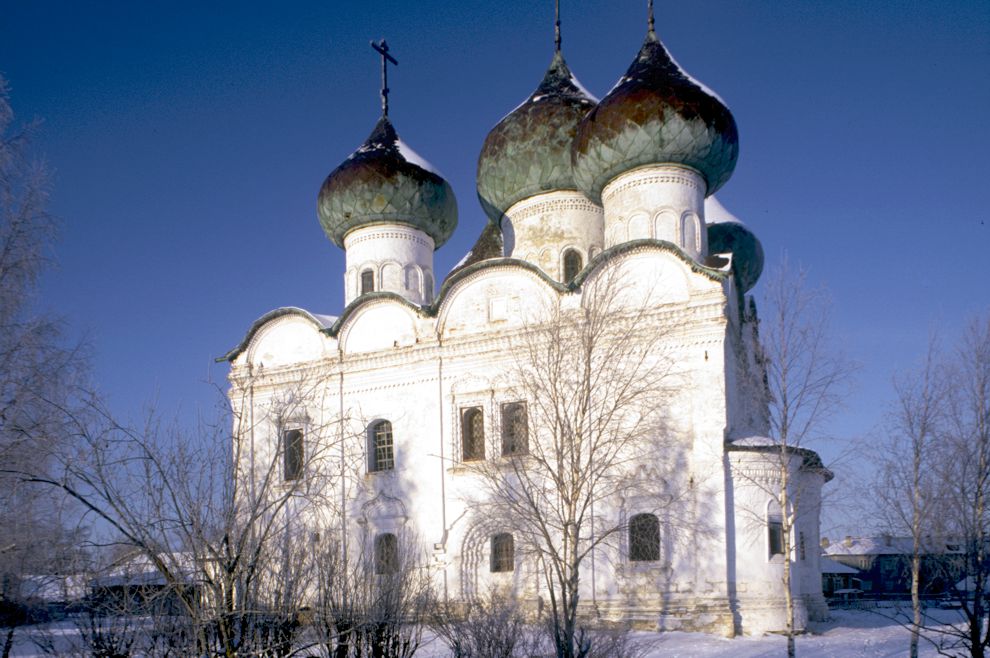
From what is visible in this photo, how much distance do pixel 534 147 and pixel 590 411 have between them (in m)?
5.89

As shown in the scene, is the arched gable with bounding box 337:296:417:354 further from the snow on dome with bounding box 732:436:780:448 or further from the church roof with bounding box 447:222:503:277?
the snow on dome with bounding box 732:436:780:448

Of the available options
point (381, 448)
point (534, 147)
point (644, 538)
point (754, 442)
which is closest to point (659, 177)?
point (534, 147)

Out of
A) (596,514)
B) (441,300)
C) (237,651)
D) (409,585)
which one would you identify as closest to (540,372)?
(596,514)

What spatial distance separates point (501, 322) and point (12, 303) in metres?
7.55

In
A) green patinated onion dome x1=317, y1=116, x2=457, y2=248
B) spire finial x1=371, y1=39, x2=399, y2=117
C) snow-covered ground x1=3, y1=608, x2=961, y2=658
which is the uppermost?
spire finial x1=371, y1=39, x2=399, y2=117

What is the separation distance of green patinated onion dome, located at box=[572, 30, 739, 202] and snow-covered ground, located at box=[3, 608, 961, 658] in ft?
23.0

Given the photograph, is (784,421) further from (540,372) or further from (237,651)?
(237,651)

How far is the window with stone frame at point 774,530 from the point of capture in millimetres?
12961

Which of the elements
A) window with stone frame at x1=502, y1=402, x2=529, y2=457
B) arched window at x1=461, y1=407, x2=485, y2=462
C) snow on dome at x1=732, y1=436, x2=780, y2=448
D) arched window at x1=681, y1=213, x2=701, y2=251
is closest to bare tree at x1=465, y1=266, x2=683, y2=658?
window with stone frame at x1=502, y1=402, x2=529, y2=457

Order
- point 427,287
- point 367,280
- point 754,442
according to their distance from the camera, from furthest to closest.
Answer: point 427,287, point 367,280, point 754,442

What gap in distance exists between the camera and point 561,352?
456 inches

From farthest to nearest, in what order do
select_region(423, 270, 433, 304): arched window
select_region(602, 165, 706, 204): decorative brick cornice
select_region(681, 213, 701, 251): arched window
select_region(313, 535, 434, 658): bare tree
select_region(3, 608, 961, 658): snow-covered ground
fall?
select_region(423, 270, 433, 304): arched window, select_region(602, 165, 706, 204): decorative brick cornice, select_region(681, 213, 701, 251): arched window, select_region(3, 608, 961, 658): snow-covered ground, select_region(313, 535, 434, 658): bare tree

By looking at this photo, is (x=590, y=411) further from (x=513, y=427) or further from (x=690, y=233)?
(x=690, y=233)

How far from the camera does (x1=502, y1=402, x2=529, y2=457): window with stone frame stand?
45.5 feet
